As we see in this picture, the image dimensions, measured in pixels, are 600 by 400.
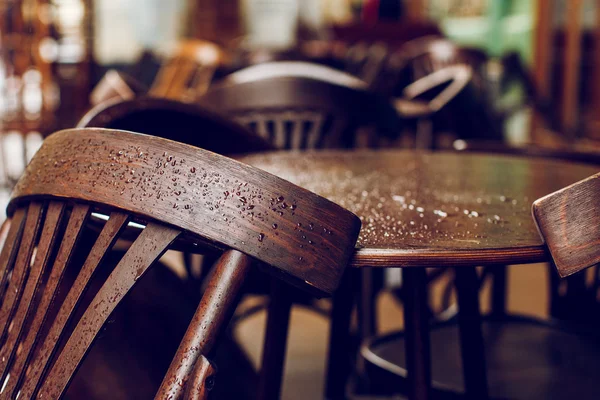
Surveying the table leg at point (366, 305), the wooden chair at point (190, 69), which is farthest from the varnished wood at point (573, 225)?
the wooden chair at point (190, 69)

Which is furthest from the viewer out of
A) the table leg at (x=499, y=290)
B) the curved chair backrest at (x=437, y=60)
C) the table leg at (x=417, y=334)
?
the curved chair backrest at (x=437, y=60)

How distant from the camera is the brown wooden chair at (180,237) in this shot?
58 centimetres

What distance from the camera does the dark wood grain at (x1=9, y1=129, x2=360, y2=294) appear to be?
580 mm

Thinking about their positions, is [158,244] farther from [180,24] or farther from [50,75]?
[180,24]

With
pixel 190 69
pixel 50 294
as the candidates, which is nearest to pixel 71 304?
pixel 50 294

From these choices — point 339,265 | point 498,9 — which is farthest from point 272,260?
point 498,9

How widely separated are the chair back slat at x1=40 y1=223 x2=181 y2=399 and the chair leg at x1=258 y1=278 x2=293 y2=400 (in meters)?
0.44

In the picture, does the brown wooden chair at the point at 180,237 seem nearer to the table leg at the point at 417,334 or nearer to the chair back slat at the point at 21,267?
the chair back slat at the point at 21,267

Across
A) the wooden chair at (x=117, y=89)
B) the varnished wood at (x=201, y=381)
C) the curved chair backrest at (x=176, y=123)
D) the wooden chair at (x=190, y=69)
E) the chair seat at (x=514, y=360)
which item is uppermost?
the varnished wood at (x=201, y=381)

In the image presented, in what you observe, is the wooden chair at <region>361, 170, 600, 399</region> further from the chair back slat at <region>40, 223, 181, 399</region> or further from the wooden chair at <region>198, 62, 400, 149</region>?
the wooden chair at <region>198, 62, 400, 149</region>

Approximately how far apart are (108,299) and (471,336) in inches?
21.9

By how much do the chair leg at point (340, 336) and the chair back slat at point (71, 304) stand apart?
0.58 m

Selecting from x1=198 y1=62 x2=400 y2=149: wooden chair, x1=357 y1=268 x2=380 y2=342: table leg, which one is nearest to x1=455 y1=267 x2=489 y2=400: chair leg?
x1=198 y1=62 x2=400 y2=149: wooden chair

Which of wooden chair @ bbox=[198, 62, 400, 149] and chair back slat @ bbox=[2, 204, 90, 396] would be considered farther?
wooden chair @ bbox=[198, 62, 400, 149]
